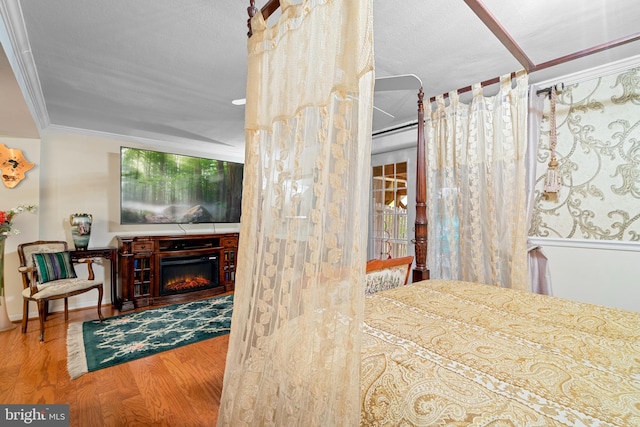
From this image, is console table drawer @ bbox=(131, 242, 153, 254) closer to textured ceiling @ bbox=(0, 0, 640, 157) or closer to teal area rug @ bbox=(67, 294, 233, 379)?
teal area rug @ bbox=(67, 294, 233, 379)

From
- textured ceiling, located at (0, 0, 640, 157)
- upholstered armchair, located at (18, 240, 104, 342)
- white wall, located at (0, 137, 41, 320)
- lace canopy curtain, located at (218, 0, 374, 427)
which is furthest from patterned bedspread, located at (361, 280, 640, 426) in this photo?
white wall, located at (0, 137, 41, 320)

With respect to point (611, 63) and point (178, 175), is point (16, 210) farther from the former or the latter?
point (611, 63)

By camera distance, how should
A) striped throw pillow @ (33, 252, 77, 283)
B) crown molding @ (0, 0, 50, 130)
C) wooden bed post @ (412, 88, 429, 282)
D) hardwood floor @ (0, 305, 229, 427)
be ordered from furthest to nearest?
1. striped throw pillow @ (33, 252, 77, 283)
2. wooden bed post @ (412, 88, 429, 282)
3. hardwood floor @ (0, 305, 229, 427)
4. crown molding @ (0, 0, 50, 130)

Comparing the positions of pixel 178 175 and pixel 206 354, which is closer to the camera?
pixel 206 354

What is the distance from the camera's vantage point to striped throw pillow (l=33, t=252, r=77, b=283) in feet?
9.24

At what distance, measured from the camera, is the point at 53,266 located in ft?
9.61

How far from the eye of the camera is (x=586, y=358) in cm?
89

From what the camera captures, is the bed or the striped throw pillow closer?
the bed

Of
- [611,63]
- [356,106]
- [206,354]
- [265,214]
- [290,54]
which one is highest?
[611,63]

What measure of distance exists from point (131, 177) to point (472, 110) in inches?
161

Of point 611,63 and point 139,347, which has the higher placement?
point 611,63

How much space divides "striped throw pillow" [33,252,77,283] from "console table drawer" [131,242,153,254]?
2.05ft

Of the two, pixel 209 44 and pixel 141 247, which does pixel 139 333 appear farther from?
pixel 209 44

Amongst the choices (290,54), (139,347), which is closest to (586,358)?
(290,54)
